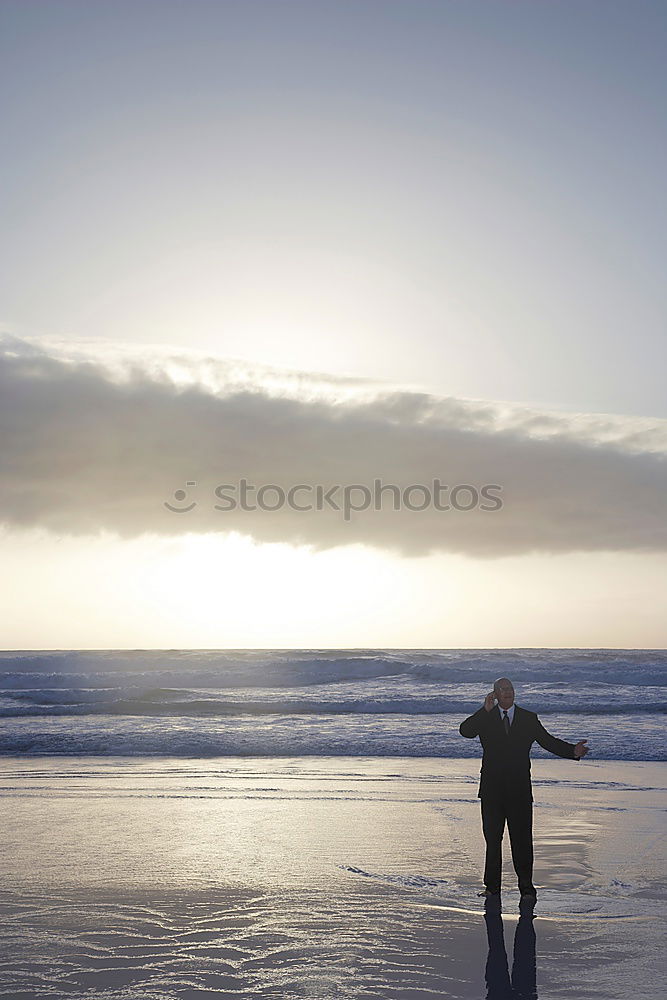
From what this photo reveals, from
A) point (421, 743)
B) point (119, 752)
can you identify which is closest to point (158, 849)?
point (119, 752)

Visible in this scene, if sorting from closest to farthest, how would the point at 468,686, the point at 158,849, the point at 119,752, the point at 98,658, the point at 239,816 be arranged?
the point at 158,849 < the point at 239,816 < the point at 119,752 < the point at 468,686 < the point at 98,658

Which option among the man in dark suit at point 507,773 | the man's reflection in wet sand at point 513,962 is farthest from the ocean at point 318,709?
the man's reflection in wet sand at point 513,962

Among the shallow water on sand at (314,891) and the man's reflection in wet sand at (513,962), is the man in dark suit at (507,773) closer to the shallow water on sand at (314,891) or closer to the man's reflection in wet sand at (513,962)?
the shallow water on sand at (314,891)

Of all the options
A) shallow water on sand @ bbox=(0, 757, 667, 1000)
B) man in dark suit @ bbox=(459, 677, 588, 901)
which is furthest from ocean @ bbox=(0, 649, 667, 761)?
man in dark suit @ bbox=(459, 677, 588, 901)

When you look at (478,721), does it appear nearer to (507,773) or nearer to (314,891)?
(507,773)

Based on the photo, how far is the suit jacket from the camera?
832cm

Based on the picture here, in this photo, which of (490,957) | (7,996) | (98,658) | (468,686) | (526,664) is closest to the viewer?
(7,996)

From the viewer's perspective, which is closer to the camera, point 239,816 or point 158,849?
point 158,849

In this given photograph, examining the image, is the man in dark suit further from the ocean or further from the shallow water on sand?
the ocean

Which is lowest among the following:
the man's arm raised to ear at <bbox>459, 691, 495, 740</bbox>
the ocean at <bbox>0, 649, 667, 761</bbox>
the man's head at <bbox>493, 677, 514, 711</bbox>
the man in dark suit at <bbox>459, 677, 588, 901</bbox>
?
the ocean at <bbox>0, 649, 667, 761</bbox>

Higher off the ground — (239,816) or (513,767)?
(513,767)

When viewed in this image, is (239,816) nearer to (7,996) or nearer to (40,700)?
(7,996)

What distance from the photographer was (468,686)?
3688 centimetres

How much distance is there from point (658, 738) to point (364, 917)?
1425 centimetres
